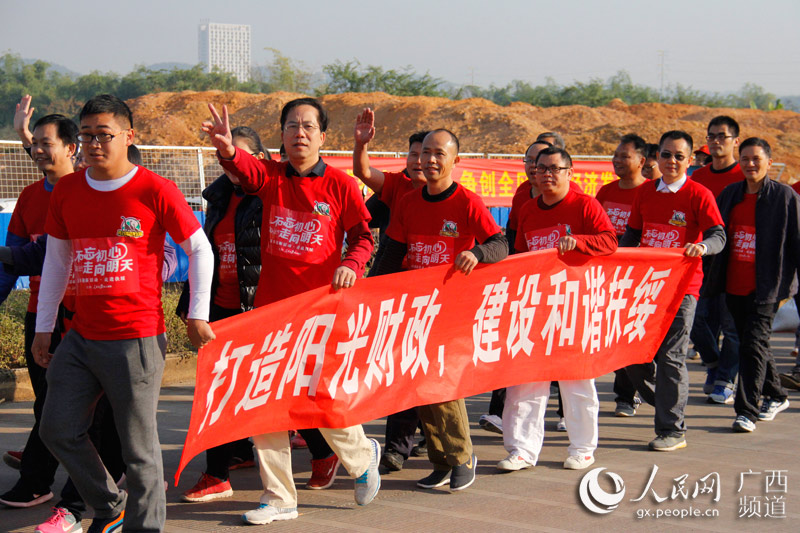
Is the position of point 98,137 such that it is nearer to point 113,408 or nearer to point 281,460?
point 113,408

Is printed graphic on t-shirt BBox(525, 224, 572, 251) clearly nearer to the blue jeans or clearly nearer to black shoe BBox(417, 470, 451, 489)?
black shoe BBox(417, 470, 451, 489)

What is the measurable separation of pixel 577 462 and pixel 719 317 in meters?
3.28

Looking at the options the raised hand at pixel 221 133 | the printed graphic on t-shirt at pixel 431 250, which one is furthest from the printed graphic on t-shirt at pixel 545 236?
the raised hand at pixel 221 133

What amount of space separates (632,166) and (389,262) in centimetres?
315

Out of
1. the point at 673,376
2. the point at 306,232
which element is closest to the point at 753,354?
the point at 673,376

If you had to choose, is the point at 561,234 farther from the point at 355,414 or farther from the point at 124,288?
the point at 124,288

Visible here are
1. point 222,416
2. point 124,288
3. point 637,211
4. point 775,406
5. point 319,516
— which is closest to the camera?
point 124,288

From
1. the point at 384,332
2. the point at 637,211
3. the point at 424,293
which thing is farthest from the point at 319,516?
the point at 637,211

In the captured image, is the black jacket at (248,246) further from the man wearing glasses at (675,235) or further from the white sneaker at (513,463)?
the man wearing glasses at (675,235)

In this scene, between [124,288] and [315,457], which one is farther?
[315,457]

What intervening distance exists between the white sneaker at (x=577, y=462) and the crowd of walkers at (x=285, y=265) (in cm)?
1

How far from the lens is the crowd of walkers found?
3.87 meters

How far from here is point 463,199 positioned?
519 centimetres

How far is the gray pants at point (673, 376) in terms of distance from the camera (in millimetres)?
6055
